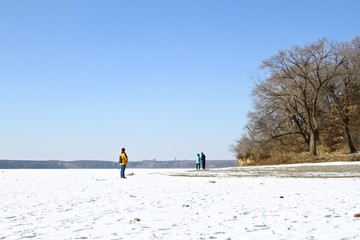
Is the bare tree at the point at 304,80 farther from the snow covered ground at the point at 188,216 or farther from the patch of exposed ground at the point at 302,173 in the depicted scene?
the snow covered ground at the point at 188,216

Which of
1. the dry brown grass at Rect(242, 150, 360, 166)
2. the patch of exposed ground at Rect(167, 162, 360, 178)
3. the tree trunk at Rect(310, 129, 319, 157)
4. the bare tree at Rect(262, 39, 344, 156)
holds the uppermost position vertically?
the bare tree at Rect(262, 39, 344, 156)

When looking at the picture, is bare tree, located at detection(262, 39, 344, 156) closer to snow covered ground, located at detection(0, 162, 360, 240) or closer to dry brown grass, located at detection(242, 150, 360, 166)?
dry brown grass, located at detection(242, 150, 360, 166)

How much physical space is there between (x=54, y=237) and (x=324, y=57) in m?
46.4

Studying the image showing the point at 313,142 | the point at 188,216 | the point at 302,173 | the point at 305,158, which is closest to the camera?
the point at 188,216

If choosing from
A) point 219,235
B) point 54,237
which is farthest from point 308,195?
point 54,237

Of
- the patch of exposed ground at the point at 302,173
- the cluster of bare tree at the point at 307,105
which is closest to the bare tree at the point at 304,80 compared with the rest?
the cluster of bare tree at the point at 307,105

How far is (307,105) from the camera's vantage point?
4959 cm

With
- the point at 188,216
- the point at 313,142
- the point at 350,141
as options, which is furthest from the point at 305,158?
the point at 188,216

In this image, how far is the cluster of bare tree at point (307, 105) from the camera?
159 ft

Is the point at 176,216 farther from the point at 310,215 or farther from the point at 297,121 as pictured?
the point at 297,121

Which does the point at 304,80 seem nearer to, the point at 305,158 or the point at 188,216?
the point at 305,158

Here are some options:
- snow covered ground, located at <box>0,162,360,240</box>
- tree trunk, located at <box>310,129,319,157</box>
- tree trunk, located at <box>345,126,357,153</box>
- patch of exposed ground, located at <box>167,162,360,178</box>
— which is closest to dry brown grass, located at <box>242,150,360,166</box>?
tree trunk, located at <box>310,129,319,157</box>

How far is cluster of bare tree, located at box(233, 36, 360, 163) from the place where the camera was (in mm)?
48594

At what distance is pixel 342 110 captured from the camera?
4962 cm
